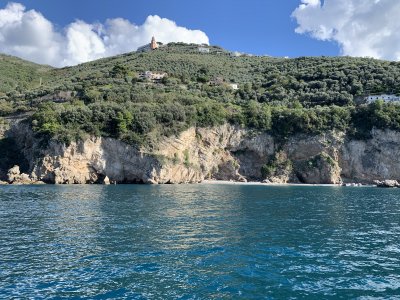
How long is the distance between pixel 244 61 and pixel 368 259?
125 m

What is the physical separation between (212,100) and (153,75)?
30.0m

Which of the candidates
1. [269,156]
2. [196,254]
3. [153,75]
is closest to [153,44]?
[153,75]

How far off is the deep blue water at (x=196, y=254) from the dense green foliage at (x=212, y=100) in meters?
39.0

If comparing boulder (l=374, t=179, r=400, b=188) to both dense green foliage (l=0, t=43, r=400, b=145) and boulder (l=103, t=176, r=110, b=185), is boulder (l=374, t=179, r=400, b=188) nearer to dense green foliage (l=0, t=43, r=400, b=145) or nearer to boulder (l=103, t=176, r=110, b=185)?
dense green foliage (l=0, t=43, r=400, b=145)

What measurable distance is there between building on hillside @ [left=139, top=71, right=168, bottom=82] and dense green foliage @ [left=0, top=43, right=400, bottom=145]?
2.91 m

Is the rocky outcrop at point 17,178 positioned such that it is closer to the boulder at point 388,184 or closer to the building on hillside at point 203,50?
the boulder at point 388,184

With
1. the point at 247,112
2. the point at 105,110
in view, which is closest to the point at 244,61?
the point at 247,112

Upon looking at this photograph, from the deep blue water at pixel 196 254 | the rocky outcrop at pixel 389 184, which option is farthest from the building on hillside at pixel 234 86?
the deep blue water at pixel 196 254

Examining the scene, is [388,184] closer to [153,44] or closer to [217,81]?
[217,81]

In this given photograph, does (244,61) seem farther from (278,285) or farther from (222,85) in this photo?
(278,285)

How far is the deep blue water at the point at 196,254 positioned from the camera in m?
12.2

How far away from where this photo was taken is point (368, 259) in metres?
16.1

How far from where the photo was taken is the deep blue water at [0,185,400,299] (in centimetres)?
1224

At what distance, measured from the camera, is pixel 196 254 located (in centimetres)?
1631
